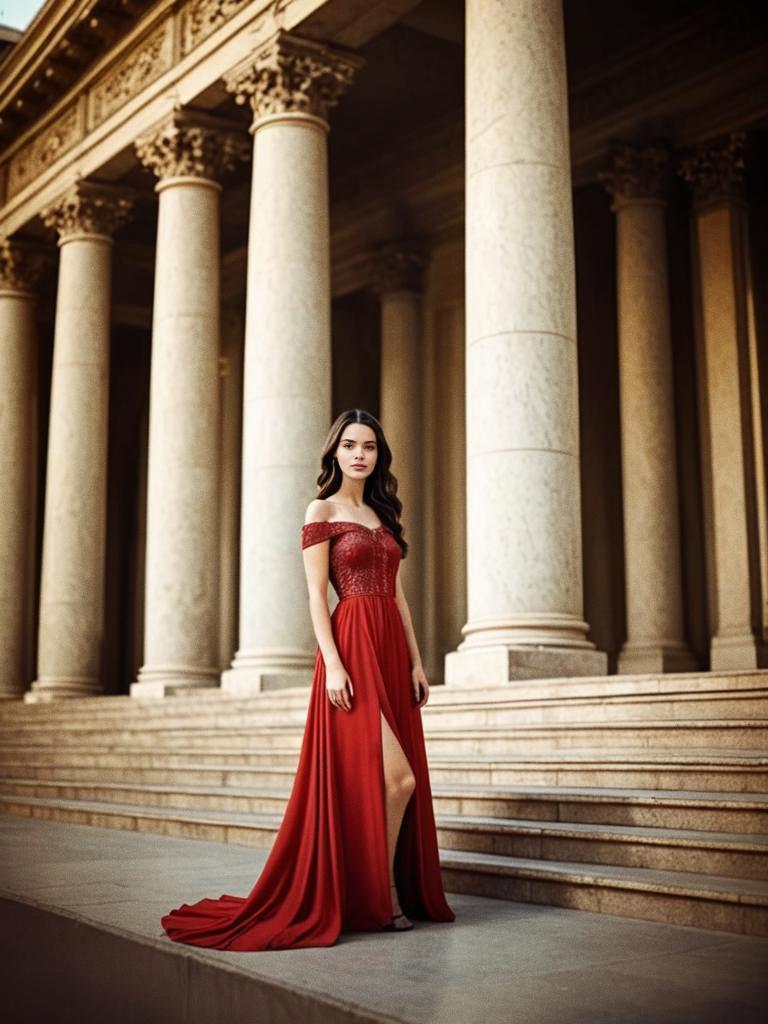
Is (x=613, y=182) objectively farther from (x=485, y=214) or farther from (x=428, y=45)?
(x=485, y=214)

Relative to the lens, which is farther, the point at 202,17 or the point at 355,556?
the point at 202,17

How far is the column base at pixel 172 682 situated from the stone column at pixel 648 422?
8.46m

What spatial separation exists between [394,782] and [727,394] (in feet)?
61.4

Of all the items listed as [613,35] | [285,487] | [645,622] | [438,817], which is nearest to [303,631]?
[285,487]

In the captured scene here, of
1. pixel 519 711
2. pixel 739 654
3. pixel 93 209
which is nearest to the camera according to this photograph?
pixel 519 711

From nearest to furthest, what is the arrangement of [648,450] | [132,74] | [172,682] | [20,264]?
[172,682], [648,450], [132,74], [20,264]

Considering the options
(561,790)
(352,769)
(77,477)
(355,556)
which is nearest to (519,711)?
(561,790)

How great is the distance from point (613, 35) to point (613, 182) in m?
2.97

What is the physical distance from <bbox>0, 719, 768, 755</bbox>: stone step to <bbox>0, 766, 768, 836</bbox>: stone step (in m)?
0.88

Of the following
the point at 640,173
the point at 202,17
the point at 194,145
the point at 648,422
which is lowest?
the point at 648,422

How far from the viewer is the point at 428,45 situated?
26.9 metres

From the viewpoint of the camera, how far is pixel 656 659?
2500 cm

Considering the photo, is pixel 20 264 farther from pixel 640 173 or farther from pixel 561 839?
pixel 561 839

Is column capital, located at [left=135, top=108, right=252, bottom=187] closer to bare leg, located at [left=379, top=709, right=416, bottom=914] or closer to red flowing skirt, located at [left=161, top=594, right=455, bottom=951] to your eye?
red flowing skirt, located at [left=161, top=594, right=455, bottom=951]
